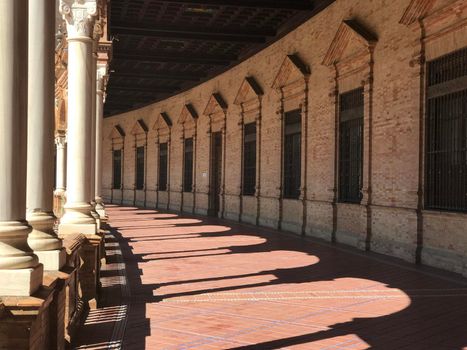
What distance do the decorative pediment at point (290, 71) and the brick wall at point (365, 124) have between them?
4 cm

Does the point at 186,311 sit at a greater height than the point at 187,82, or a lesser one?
lesser

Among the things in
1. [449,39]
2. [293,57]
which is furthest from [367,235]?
[293,57]

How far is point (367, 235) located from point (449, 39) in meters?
4.91

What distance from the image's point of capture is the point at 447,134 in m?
11.9

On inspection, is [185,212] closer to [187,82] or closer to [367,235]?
[187,82]

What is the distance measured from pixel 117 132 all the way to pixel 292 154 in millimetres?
23626

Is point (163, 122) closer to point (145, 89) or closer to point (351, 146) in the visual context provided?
point (145, 89)

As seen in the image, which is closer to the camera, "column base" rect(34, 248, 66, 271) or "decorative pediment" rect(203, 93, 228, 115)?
"column base" rect(34, 248, 66, 271)

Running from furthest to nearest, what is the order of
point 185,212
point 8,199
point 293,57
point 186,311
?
1. point 185,212
2. point 293,57
3. point 186,311
4. point 8,199

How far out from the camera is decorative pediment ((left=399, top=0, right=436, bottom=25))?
12125 millimetres

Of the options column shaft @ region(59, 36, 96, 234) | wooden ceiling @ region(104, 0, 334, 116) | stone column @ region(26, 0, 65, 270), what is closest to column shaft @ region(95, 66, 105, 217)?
wooden ceiling @ region(104, 0, 334, 116)

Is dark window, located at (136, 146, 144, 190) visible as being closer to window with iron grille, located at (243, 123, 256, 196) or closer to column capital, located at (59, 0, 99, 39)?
window with iron grille, located at (243, 123, 256, 196)

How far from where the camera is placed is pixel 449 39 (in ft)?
38.0

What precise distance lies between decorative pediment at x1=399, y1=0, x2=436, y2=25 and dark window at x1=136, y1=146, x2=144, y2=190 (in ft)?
89.0
